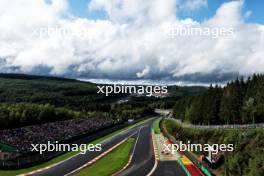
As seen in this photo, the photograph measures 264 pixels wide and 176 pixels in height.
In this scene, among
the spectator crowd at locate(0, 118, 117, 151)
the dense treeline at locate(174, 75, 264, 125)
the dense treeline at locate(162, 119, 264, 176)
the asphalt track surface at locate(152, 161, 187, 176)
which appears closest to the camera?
Result: the dense treeline at locate(162, 119, 264, 176)

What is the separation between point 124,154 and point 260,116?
26.0m

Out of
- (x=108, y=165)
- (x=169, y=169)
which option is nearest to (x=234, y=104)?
(x=169, y=169)

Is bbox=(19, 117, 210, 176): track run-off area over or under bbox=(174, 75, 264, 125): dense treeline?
under

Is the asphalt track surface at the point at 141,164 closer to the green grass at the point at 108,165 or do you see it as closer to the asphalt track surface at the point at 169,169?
the asphalt track surface at the point at 169,169

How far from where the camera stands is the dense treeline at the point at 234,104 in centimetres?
5978

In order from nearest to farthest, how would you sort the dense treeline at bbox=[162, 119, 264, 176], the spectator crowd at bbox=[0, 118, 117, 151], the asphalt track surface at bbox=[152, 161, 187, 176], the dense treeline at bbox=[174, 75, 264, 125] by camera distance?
the dense treeline at bbox=[162, 119, 264, 176]
the asphalt track surface at bbox=[152, 161, 187, 176]
the spectator crowd at bbox=[0, 118, 117, 151]
the dense treeline at bbox=[174, 75, 264, 125]

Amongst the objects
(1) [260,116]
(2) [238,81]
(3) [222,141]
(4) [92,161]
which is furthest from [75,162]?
(2) [238,81]

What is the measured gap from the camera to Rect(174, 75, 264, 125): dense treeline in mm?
59778

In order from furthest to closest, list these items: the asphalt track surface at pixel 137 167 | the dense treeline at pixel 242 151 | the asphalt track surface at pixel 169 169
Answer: the asphalt track surface at pixel 137 167 → the asphalt track surface at pixel 169 169 → the dense treeline at pixel 242 151

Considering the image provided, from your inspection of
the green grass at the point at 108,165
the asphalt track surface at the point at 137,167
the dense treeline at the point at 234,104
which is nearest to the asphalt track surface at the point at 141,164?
the asphalt track surface at the point at 137,167

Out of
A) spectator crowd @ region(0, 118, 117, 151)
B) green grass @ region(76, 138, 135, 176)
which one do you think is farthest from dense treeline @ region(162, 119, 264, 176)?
spectator crowd @ region(0, 118, 117, 151)

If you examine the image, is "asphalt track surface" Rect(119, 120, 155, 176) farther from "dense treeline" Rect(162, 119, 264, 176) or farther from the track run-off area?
"dense treeline" Rect(162, 119, 264, 176)

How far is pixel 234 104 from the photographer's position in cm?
6656

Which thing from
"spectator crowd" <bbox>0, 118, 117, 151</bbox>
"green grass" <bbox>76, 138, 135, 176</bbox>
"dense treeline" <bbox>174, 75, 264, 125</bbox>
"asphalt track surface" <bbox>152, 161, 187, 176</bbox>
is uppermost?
"dense treeline" <bbox>174, 75, 264, 125</bbox>
